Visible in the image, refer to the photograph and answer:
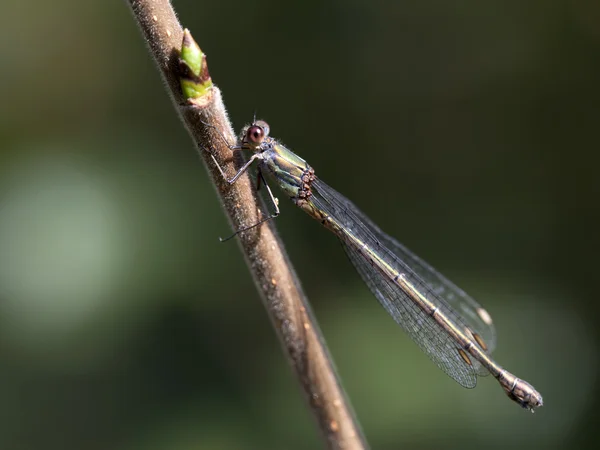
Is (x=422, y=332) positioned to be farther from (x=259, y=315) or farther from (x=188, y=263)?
(x=188, y=263)

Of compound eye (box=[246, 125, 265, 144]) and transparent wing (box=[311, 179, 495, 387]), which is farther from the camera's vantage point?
transparent wing (box=[311, 179, 495, 387])

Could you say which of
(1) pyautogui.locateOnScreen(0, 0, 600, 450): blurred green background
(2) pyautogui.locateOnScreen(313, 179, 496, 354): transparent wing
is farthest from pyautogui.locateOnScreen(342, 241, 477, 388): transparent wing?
(1) pyautogui.locateOnScreen(0, 0, 600, 450): blurred green background

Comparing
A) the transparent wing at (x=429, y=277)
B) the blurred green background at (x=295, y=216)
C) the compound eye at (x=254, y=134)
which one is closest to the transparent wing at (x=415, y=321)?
the transparent wing at (x=429, y=277)

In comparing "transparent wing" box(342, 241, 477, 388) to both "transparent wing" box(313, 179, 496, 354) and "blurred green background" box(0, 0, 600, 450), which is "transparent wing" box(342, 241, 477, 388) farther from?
"blurred green background" box(0, 0, 600, 450)

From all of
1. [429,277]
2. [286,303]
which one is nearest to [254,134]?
[286,303]

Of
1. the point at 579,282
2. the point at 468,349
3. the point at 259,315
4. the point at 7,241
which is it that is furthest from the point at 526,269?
the point at 7,241

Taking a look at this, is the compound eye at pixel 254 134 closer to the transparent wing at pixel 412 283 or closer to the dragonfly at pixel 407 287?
the dragonfly at pixel 407 287

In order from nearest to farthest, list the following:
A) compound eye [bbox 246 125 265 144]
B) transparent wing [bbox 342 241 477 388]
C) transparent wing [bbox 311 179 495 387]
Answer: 1. compound eye [bbox 246 125 265 144]
2. transparent wing [bbox 342 241 477 388]
3. transparent wing [bbox 311 179 495 387]

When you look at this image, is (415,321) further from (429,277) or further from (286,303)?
(286,303)
